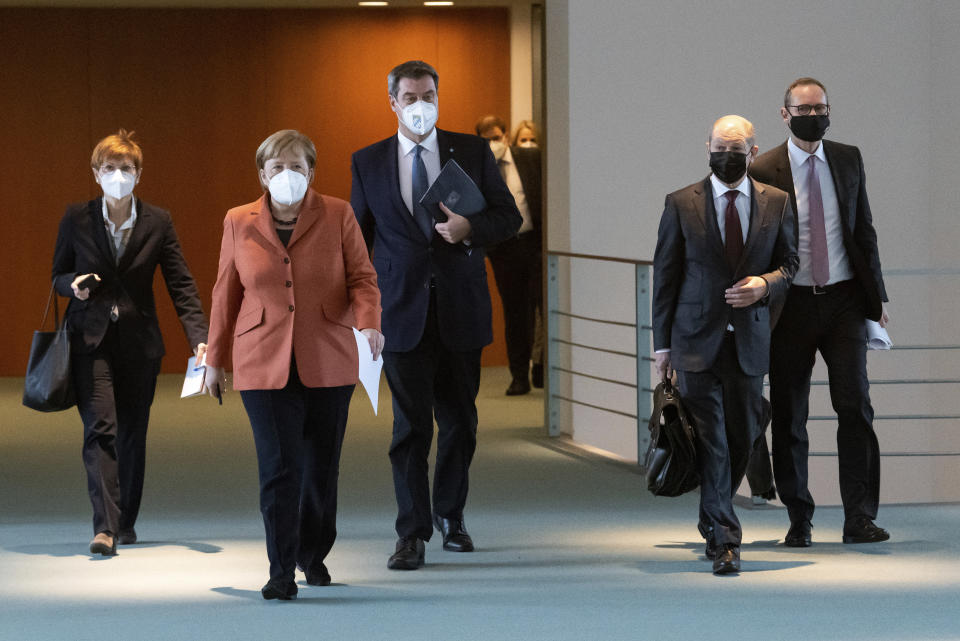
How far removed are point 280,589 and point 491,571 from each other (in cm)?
81

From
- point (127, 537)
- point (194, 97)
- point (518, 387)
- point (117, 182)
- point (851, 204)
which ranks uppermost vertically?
point (194, 97)

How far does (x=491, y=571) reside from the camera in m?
4.93

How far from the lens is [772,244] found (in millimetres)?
4871

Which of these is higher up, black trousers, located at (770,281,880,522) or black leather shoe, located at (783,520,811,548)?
black trousers, located at (770,281,880,522)

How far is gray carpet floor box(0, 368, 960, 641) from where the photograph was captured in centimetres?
417

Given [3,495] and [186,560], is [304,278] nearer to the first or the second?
[186,560]

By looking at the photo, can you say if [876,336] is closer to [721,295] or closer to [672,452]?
[721,295]

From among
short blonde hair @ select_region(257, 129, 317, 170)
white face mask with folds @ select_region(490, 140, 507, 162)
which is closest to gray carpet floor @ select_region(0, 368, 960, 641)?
short blonde hair @ select_region(257, 129, 317, 170)

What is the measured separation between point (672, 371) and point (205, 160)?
7.34 metres

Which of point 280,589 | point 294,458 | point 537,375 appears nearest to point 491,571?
point 280,589

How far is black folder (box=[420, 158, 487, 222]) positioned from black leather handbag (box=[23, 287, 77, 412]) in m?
1.39

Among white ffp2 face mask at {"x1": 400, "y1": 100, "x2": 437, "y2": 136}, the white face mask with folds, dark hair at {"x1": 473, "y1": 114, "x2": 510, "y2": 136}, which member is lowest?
the white face mask with folds

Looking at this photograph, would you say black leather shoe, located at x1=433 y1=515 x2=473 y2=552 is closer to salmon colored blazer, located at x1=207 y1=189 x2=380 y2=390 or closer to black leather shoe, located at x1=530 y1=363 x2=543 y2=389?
salmon colored blazer, located at x1=207 y1=189 x2=380 y2=390

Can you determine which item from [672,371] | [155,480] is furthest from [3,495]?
[672,371]
